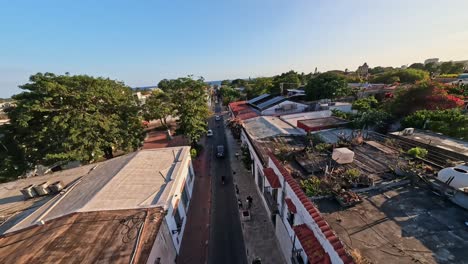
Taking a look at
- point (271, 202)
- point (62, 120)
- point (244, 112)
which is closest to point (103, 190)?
point (62, 120)

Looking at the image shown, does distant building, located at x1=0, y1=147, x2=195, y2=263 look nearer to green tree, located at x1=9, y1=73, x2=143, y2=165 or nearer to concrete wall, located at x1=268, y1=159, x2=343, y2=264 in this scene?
green tree, located at x1=9, y1=73, x2=143, y2=165

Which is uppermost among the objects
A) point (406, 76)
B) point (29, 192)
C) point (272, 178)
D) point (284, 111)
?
point (406, 76)

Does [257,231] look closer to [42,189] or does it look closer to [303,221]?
[303,221]

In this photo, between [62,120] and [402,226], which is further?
[62,120]

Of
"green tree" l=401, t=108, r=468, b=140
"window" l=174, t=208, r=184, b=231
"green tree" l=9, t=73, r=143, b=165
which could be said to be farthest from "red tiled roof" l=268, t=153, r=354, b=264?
"green tree" l=9, t=73, r=143, b=165

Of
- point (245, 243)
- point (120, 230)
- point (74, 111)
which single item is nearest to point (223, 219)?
point (245, 243)

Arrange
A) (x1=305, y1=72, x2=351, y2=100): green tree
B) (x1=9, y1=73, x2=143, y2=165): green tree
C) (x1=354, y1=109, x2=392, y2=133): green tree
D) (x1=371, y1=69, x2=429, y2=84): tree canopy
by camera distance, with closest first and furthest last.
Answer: (x1=9, y1=73, x2=143, y2=165): green tree → (x1=354, y1=109, x2=392, y2=133): green tree → (x1=305, y1=72, x2=351, y2=100): green tree → (x1=371, y1=69, x2=429, y2=84): tree canopy
